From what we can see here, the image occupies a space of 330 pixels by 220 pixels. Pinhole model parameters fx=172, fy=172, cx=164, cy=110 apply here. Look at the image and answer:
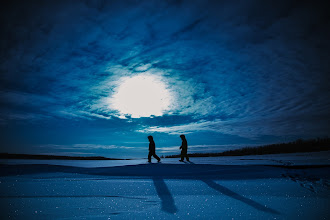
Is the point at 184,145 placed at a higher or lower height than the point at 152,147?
higher

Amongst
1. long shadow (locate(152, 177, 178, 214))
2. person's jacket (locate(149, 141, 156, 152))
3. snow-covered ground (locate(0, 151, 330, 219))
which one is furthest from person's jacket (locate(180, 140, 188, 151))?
long shadow (locate(152, 177, 178, 214))

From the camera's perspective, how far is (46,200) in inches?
116

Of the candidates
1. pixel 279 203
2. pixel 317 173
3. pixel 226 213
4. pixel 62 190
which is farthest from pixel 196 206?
pixel 317 173

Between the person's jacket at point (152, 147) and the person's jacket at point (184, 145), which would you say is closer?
the person's jacket at point (152, 147)

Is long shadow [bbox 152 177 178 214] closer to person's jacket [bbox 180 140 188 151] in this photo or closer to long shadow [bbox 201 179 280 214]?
long shadow [bbox 201 179 280 214]

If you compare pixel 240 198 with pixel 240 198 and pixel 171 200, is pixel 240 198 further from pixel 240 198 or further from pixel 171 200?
pixel 171 200

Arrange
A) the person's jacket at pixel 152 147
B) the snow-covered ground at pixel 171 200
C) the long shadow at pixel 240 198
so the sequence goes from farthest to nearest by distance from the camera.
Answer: the person's jacket at pixel 152 147, the long shadow at pixel 240 198, the snow-covered ground at pixel 171 200

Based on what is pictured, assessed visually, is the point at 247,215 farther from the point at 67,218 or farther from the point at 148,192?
the point at 67,218

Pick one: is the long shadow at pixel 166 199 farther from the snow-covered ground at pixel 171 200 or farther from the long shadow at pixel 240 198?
the long shadow at pixel 240 198

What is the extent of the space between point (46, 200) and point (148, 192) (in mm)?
1759

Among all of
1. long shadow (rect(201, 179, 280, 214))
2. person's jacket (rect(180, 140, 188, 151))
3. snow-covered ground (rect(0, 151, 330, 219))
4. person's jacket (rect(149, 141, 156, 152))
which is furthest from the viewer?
person's jacket (rect(180, 140, 188, 151))

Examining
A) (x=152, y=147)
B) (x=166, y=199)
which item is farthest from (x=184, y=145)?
(x=166, y=199)

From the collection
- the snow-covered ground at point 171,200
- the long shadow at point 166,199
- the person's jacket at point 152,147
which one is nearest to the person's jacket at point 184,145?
the person's jacket at point 152,147

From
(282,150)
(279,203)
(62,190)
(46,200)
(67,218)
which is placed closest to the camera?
(67,218)
